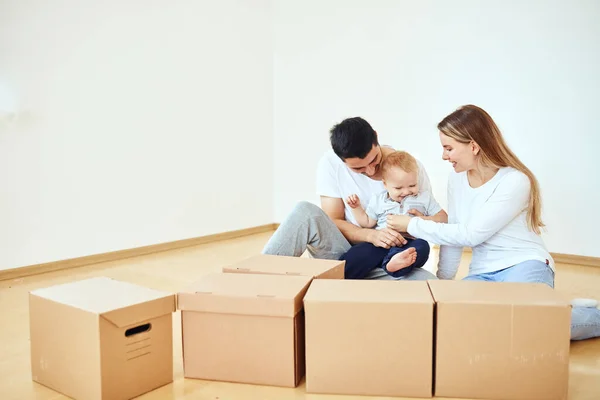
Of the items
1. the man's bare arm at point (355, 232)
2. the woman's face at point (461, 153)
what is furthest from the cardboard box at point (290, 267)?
the woman's face at point (461, 153)

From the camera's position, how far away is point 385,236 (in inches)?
89.4

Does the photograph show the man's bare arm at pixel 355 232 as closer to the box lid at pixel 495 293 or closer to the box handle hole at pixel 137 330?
the box lid at pixel 495 293

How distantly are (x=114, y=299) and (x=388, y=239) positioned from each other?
1.10 metres

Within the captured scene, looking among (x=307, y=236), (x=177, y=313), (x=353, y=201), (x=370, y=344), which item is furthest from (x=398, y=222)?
(x=177, y=313)

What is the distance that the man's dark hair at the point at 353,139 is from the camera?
2225mm

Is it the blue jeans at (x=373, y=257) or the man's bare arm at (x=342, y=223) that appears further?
the man's bare arm at (x=342, y=223)

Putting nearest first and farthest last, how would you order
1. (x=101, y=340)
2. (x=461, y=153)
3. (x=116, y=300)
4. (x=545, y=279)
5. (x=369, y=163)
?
1. (x=101, y=340)
2. (x=116, y=300)
3. (x=545, y=279)
4. (x=461, y=153)
5. (x=369, y=163)

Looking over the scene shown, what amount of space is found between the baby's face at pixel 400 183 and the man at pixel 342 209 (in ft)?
0.32

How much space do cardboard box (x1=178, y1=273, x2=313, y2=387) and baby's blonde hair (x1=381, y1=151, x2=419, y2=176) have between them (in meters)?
0.79

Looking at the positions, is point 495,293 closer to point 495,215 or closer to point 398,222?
point 495,215

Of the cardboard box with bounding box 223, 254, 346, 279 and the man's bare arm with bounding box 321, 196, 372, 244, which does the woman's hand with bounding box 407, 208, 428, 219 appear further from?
the cardboard box with bounding box 223, 254, 346, 279

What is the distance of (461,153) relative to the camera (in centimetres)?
209

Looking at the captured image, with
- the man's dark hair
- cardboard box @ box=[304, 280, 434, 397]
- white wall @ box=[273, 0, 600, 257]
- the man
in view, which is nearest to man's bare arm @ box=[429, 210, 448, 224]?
the man

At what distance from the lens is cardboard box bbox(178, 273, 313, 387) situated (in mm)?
1635
